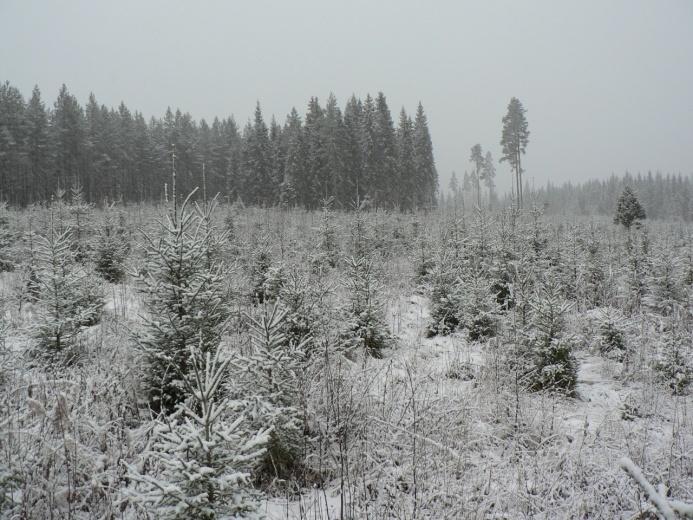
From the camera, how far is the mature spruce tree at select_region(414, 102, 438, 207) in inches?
1853

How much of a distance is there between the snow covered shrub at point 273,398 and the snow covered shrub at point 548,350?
388cm

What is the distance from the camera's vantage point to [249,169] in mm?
48156

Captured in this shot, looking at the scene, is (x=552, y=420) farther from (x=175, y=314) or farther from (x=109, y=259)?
(x=109, y=259)

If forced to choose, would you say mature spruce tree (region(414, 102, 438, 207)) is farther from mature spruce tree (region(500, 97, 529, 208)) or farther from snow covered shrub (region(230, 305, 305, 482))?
snow covered shrub (region(230, 305, 305, 482))

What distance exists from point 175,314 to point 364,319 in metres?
4.08

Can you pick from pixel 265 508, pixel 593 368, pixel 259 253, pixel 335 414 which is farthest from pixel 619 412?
pixel 259 253

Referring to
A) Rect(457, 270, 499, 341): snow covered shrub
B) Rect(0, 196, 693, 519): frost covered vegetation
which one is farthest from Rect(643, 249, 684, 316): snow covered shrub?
Rect(457, 270, 499, 341): snow covered shrub

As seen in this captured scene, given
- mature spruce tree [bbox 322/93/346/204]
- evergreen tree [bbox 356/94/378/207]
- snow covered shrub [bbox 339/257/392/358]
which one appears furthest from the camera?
evergreen tree [bbox 356/94/378/207]

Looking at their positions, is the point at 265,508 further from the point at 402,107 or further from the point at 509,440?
the point at 402,107

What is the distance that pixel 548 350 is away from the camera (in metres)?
6.25

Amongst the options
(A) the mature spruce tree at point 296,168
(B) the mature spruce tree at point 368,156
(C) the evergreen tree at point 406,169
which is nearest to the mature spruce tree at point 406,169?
(C) the evergreen tree at point 406,169

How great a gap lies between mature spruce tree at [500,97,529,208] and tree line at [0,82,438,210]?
898cm

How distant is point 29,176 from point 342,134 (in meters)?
34.9

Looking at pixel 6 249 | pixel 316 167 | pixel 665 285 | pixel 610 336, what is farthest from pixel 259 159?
pixel 610 336
